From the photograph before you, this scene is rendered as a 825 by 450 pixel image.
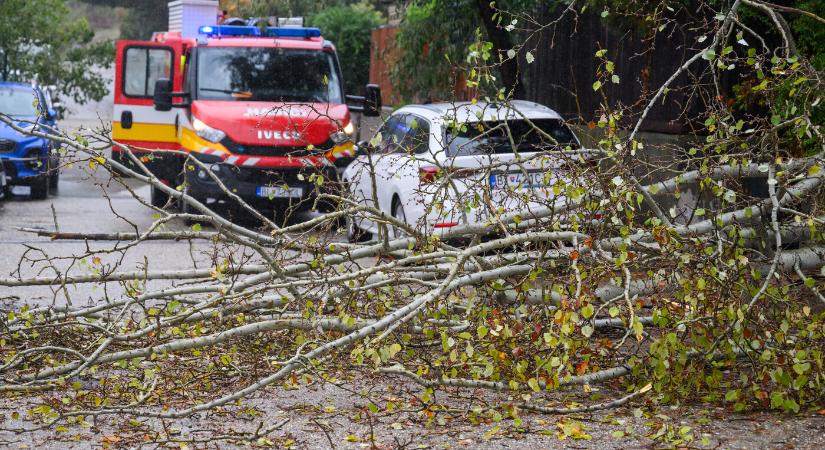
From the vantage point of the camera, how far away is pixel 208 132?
45.9ft

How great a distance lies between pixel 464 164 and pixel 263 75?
17.7 feet

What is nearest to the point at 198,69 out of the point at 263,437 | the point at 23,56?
the point at 263,437

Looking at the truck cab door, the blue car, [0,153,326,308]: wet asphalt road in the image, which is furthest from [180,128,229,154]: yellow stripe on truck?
the blue car

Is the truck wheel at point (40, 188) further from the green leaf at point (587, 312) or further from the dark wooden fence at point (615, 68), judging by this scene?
the green leaf at point (587, 312)

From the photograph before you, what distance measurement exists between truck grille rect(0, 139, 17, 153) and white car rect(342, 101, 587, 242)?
605 centimetres

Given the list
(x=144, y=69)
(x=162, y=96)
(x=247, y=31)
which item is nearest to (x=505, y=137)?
(x=162, y=96)

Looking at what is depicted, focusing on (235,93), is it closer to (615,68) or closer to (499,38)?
(499,38)

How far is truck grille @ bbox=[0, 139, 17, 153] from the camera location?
1645cm

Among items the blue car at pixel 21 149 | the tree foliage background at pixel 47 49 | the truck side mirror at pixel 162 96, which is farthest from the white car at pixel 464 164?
the tree foliage background at pixel 47 49

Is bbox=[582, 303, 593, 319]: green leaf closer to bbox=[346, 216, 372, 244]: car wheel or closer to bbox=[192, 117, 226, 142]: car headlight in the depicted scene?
bbox=[346, 216, 372, 244]: car wheel

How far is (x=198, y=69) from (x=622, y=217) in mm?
9002

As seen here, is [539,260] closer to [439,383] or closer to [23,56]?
[439,383]

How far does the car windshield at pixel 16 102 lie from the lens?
683 inches

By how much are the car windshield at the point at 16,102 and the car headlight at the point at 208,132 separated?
4.32 m
